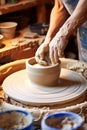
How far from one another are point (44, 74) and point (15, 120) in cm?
52

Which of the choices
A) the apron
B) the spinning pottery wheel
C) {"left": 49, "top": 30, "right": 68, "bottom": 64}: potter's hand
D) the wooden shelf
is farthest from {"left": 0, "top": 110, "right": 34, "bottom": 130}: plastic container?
the wooden shelf

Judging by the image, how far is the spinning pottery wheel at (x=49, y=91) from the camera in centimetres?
179

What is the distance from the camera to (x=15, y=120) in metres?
1.37

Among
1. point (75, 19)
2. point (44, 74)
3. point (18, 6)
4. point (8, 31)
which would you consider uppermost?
point (75, 19)

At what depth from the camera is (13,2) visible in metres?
3.47

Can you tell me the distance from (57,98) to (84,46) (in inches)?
34.7

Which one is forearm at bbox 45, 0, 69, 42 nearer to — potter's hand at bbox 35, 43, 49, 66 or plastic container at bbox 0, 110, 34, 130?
potter's hand at bbox 35, 43, 49, 66

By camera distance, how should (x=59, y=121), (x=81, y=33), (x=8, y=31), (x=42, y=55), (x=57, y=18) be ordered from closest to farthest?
(x=59, y=121) < (x=42, y=55) < (x=57, y=18) < (x=81, y=33) < (x=8, y=31)

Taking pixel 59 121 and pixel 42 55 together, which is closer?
pixel 59 121

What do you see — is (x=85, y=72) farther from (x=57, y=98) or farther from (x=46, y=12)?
(x=46, y=12)

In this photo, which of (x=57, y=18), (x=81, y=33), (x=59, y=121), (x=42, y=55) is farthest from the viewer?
(x=81, y=33)

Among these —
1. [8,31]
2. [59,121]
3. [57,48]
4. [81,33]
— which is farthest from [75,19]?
[8,31]

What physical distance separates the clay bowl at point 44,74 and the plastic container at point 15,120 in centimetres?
48

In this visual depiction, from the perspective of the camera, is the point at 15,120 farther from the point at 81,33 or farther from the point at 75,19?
the point at 81,33
